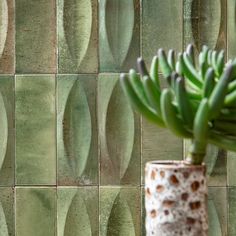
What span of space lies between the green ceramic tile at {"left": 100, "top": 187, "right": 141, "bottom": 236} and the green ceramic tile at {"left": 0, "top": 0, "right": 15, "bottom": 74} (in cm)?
30

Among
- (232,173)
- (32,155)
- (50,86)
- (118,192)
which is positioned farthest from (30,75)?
(232,173)

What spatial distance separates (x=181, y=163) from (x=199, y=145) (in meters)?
0.03

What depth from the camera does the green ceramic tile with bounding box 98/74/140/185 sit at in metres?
1.05

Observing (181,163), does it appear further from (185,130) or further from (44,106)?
(44,106)

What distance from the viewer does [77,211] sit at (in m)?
1.06

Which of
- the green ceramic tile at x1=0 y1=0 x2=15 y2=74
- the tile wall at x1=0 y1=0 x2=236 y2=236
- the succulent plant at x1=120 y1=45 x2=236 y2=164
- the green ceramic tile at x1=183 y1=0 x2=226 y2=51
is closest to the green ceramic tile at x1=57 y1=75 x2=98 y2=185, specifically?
the tile wall at x1=0 y1=0 x2=236 y2=236

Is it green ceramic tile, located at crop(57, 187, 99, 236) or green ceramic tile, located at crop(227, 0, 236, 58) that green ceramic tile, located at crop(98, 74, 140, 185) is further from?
green ceramic tile, located at crop(227, 0, 236, 58)

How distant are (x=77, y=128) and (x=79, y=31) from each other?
0.19m

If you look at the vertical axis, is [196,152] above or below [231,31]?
below

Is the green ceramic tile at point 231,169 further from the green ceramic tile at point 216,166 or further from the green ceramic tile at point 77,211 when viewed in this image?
the green ceramic tile at point 77,211

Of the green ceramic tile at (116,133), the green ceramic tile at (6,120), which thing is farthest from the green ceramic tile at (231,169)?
the green ceramic tile at (6,120)

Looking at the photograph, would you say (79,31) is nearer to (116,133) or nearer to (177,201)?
(116,133)

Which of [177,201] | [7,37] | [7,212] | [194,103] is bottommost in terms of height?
[7,212]

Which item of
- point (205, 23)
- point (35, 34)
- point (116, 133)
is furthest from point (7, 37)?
point (205, 23)
